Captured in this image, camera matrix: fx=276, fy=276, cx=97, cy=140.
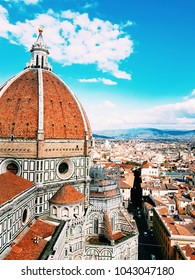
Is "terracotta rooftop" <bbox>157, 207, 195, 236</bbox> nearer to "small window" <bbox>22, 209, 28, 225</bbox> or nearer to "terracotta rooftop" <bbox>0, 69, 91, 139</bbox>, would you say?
"terracotta rooftop" <bbox>0, 69, 91, 139</bbox>

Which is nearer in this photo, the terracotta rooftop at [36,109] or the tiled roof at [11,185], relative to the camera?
the tiled roof at [11,185]

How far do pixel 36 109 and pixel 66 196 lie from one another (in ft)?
23.1

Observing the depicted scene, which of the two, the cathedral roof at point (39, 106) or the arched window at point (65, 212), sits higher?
the cathedral roof at point (39, 106)

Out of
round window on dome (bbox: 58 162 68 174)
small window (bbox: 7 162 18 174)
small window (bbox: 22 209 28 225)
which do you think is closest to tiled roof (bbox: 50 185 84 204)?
round window on dome (bbox: 58 162 68 174)

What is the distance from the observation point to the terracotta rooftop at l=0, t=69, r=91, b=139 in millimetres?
21078

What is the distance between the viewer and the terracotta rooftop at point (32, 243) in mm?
14555

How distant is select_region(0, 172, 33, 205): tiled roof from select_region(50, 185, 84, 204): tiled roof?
7.22 ft

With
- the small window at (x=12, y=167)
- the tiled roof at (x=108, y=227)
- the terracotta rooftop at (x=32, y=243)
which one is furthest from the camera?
the tiled roof at (x=108, y=227)

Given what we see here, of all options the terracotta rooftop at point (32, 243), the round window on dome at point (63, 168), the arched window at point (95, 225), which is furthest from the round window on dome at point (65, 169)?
the terracotta rooftop at point (32, 243)

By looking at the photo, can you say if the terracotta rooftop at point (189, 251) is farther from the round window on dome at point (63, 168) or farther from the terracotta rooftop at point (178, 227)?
the round window on dome at point (63, 168)

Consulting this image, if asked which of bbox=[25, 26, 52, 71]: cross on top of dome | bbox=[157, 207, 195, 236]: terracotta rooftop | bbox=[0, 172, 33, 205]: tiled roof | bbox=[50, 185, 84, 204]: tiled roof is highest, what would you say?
bbox=[25, 26, 52, 71]: cross on top of dome

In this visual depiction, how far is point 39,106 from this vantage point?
21.4 m

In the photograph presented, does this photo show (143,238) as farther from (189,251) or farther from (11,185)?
(11,185)

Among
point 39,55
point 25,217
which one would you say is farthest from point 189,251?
point 39,55
